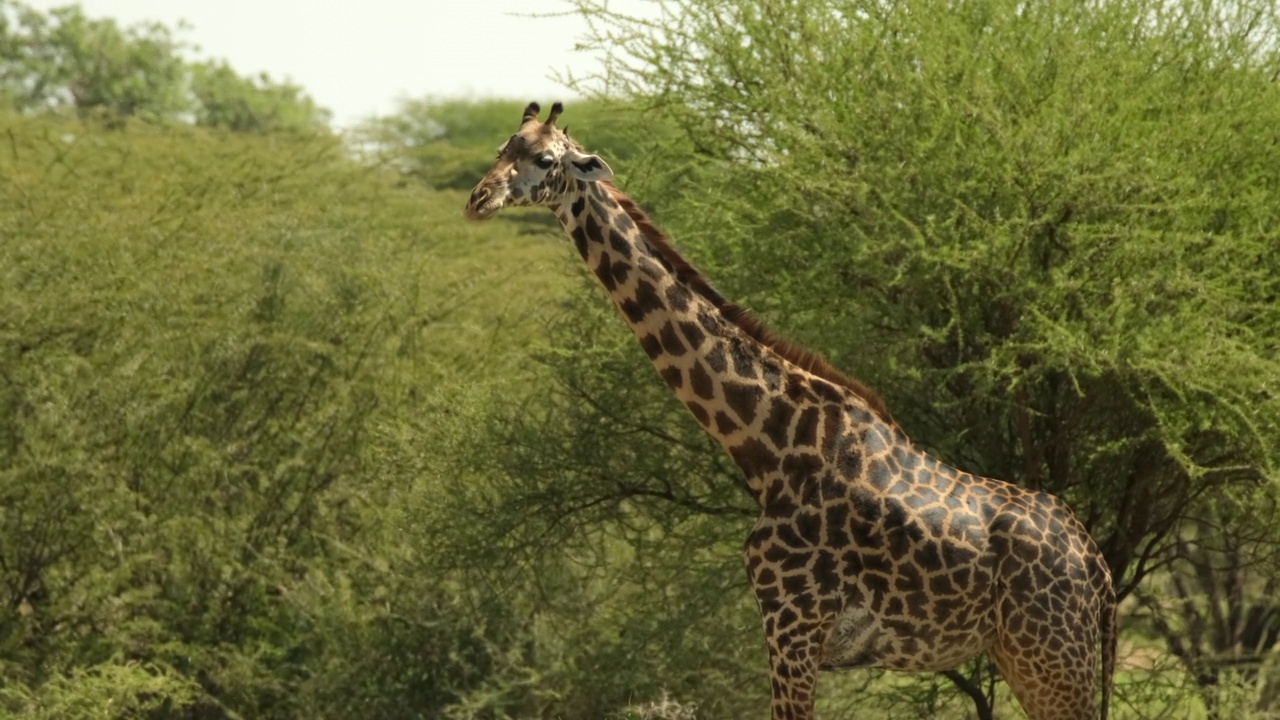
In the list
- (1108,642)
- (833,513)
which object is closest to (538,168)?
(833,513)

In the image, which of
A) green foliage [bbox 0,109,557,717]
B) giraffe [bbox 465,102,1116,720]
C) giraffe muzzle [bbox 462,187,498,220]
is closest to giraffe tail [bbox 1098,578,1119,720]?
giraffe [bbox 465,102,1116,720]

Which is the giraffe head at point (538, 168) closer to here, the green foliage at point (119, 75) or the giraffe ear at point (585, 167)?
the giraffe ear at point (585, 167)

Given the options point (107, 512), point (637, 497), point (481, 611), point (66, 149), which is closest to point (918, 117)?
point (637, 497)

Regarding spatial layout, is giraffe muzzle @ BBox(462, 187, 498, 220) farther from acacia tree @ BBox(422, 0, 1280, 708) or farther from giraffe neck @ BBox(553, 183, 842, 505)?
acacia tree @ BBox(422, 0, 1280, 708)

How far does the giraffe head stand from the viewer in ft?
26.7

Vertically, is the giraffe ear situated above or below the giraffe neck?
above

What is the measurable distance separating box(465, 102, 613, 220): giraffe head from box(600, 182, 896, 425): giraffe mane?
19 centimetres

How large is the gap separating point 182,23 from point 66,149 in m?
27.5

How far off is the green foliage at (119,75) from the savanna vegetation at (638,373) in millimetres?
22373

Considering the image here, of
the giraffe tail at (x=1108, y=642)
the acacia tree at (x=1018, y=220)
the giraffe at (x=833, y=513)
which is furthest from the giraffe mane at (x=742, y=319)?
the acacia tree at (x=1018, y=220)

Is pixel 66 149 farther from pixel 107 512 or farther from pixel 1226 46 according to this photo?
pixel 1226 46

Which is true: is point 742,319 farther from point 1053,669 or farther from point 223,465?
point 223,465

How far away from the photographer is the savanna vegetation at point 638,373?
11695mm

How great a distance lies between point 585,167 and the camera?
838 cm
